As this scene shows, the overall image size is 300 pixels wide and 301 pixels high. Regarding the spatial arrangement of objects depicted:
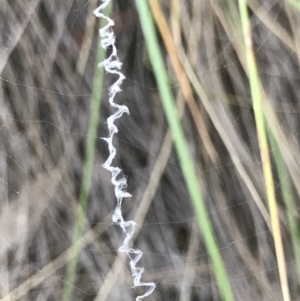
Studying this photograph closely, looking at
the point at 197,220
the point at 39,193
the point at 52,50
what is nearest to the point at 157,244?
the point at 197,220

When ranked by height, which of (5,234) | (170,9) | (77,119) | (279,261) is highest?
(170,9)

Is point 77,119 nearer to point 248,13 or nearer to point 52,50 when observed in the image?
point 52,50

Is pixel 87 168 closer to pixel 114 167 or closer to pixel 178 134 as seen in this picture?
pixel 114 167

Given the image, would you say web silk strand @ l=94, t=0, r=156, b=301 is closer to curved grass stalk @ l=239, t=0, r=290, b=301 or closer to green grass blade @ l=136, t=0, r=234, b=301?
green grass blade @ l=136, t=0, r=234, b=301

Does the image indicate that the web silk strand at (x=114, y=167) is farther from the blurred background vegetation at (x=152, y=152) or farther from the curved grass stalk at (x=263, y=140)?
the curved grass stalk at (x=263, y=140)

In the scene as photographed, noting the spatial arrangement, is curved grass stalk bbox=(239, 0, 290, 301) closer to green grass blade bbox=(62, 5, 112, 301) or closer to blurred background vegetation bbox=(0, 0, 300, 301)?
blurred background vegetation bbox=(0, 0, 300, 301)

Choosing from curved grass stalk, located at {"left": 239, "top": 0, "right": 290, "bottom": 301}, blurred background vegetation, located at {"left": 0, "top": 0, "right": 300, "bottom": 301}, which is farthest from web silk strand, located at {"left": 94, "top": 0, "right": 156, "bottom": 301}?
curved grass stalk, located at {"left": 239, "top": 0, "right": 290, "bottom": 301}

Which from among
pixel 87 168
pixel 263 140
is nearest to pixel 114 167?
pixel 87 168
